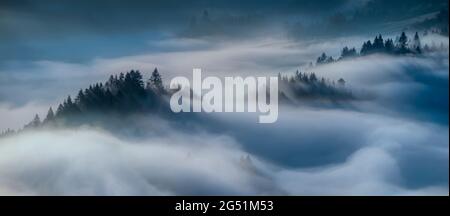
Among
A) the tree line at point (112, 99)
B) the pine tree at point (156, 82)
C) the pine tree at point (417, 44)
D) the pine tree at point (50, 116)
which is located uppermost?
the pine tree at point (417, 44)

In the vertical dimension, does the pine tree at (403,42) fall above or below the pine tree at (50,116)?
above

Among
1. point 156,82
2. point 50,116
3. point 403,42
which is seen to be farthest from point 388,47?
point 50,116

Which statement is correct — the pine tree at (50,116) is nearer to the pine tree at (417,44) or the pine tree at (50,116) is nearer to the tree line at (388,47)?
the tree line at (388,47)

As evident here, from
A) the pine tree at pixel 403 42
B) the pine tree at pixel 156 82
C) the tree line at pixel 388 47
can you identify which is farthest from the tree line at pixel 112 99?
the pine tree at pixel 403 42

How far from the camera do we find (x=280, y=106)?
2830 millimetres

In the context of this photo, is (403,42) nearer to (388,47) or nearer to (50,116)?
(388,47)

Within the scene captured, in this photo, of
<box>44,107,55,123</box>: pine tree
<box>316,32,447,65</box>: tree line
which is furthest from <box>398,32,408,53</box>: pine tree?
<box>44,107,55,123</box>: pine tree

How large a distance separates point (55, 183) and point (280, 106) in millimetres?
969

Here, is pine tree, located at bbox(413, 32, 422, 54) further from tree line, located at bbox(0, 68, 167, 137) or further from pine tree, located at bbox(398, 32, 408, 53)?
tree line, located at bbox(0, 68, 167, 137)

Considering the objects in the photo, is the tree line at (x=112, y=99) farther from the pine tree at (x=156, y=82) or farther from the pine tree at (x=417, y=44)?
the pine tree at (x=417, y=44)
